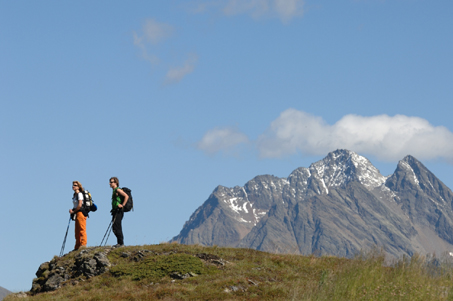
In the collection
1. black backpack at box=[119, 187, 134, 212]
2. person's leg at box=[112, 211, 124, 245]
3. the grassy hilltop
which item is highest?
black backpack at box=[119, 187, 134, 212]

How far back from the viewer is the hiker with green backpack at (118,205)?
2375 cm

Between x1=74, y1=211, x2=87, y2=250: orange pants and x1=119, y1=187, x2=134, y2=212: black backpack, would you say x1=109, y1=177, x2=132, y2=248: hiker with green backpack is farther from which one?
x1=74, y1=211, x2=87, y2=250: orange pants

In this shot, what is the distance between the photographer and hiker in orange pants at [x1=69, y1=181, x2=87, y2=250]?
78.9ft

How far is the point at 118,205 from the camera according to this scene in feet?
77.7

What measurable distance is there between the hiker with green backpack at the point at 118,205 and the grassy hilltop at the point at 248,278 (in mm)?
1172

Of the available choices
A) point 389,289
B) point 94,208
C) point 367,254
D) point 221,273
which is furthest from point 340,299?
point 94,208

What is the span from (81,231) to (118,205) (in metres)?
2.26

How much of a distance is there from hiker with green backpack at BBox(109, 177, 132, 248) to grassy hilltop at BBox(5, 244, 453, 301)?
3.85 feet

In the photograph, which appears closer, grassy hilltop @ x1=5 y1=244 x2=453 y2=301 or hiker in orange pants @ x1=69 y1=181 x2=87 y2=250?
grassy hilltop @ x1=5 y1=244 x2=453 y2=301

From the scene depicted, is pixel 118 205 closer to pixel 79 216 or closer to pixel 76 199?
pixel 79 216

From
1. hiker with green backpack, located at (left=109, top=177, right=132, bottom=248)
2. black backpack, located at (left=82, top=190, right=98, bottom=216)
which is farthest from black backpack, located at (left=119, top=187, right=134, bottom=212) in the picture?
black backpack, located at (left=82, top=190, right=98, bottom=216)

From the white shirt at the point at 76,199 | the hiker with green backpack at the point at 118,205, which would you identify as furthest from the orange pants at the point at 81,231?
the hiker with green backpack at the point at 118,205

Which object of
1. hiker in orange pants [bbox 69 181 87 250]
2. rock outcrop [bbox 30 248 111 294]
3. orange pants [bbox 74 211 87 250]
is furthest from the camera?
orange pants [bbox 74 211 87 250]

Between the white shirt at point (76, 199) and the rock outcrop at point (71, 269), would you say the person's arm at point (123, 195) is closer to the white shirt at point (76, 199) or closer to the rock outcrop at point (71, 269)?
the white shirt at point (76, 199)
